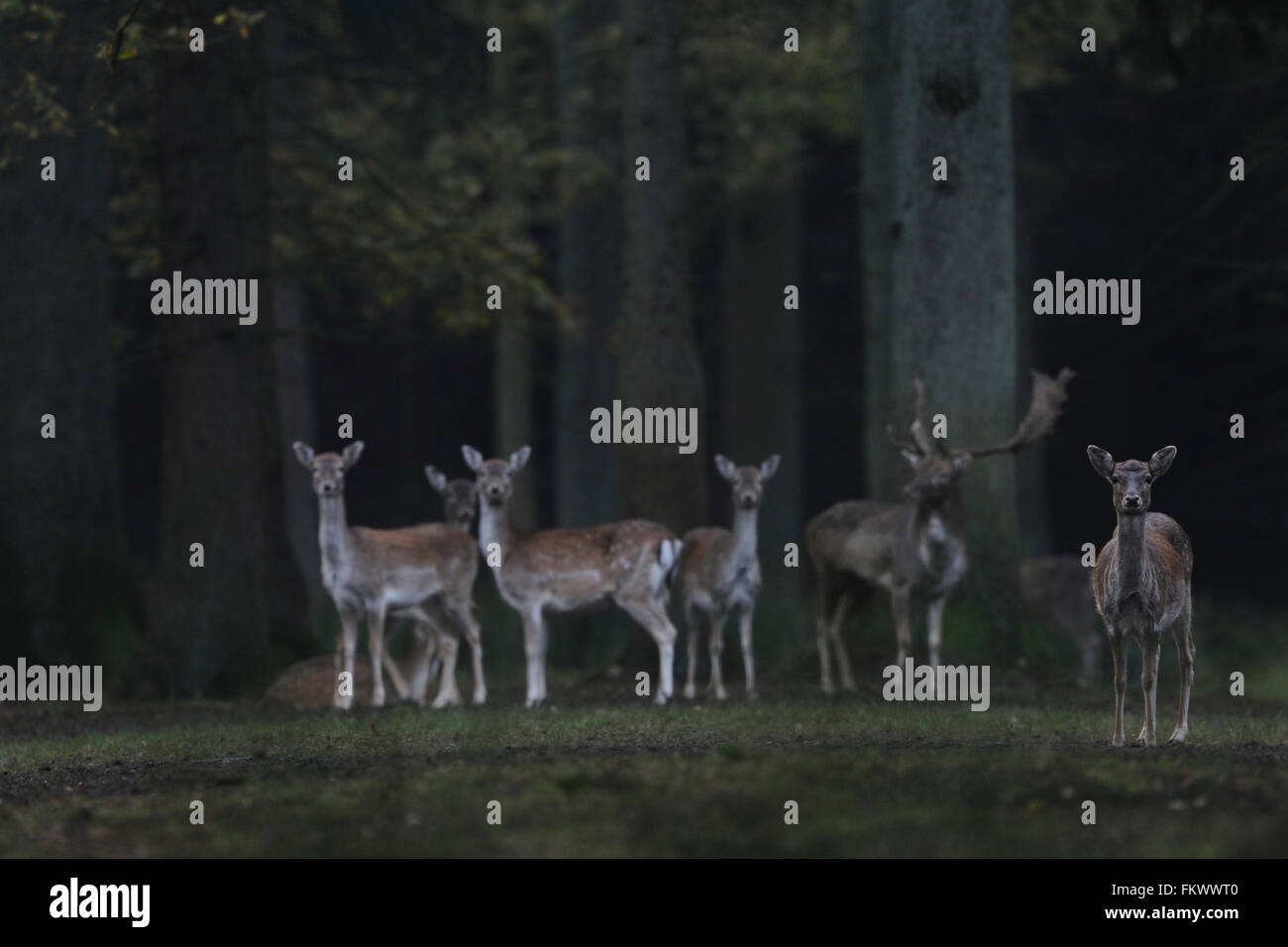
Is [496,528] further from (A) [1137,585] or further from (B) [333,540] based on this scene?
(A) [1137,585]

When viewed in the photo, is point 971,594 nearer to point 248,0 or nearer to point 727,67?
point 248,0

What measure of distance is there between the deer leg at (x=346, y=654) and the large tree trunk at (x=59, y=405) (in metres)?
2.60

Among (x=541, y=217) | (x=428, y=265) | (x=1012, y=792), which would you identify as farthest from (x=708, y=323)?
(x=1012, y=792)

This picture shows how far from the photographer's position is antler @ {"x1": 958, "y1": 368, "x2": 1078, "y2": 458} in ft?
47.5

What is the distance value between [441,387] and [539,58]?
32.9 ft

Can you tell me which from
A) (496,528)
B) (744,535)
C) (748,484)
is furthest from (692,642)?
(496,528)

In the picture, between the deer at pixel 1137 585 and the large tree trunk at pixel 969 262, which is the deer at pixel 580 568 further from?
the deer at pixel 1137 585

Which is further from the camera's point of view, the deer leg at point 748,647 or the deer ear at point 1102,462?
the deer leg at point 748,647

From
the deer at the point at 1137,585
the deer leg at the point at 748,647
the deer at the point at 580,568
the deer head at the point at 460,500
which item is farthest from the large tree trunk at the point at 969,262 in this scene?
the deer at the point at 1137,585

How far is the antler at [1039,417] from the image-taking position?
14.5 m

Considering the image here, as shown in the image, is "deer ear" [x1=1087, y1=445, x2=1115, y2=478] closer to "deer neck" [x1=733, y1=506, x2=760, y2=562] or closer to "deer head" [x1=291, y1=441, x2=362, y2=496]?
"deer neck" [x1=733, y1=506, x2=760, y2=562]

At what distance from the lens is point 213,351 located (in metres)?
15.2

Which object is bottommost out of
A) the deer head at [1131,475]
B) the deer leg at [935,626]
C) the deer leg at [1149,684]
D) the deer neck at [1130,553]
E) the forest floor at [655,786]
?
the forest floor at [655,786]

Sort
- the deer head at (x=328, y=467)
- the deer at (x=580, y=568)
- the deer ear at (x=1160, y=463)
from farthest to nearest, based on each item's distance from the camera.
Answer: the deer at (x=580, y=568), the deer head at (x=328, y=467), the deer ear at (x=1160, y=463)
